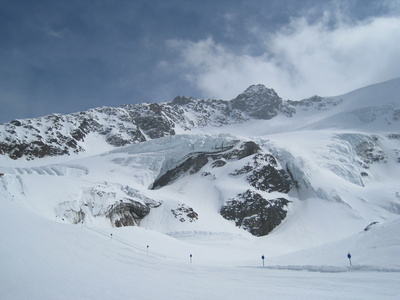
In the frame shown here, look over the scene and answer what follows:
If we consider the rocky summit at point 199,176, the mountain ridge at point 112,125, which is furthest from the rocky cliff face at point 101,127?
the rocky summit at point 199,176

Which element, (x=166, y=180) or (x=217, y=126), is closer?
(x=166, y=180)

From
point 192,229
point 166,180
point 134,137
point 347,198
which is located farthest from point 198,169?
point 134,137

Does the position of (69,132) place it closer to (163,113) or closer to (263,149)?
(163,113)

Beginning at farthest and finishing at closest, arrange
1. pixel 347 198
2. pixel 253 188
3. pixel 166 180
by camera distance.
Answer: pixel 166 180, pixel 253 188, pixel 347 198

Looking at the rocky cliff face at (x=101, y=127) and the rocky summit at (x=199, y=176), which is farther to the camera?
the rocky cliff face at (x=101, y=127)

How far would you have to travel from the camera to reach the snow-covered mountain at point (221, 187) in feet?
123

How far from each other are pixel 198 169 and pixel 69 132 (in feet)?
223

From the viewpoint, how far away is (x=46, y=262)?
10.7 metres

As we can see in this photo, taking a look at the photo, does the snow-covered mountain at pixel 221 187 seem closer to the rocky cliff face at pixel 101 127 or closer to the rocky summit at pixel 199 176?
the rocky summit at pixel 199 176

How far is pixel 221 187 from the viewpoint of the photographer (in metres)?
68.3

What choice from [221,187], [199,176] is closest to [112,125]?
[199,176]

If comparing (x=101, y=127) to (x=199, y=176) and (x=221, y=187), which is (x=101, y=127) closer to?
(x=199, y=176)

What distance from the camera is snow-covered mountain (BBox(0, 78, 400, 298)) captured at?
37406mm

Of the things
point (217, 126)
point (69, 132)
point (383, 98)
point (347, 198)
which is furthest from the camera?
point (217, 126)
